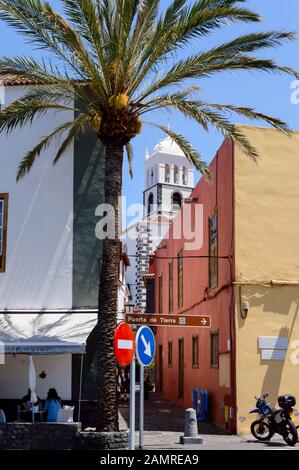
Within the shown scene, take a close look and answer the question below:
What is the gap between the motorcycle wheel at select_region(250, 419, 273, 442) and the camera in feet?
51.3

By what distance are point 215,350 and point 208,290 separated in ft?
6.22

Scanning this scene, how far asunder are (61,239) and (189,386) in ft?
31.5

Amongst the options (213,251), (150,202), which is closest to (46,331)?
(213,251)

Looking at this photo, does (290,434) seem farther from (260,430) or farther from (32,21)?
(32,21)

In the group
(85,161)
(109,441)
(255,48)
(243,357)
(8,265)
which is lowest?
(109,441)

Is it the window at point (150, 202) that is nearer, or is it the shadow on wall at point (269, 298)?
the shadow on wall at point (269, 298)

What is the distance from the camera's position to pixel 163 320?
14.2 meters

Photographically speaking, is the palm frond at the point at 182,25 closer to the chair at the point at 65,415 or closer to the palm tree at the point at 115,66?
the palm tree at the point at 115,66

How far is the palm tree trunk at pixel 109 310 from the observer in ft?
45.6

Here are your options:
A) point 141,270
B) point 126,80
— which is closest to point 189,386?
point 126,80

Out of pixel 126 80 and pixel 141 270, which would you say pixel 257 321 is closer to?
pixel 126 80

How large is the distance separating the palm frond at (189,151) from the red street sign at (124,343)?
4990mm

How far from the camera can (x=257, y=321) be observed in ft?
57.1

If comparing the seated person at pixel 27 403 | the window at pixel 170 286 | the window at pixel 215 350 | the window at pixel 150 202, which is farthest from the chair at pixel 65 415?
the window at pixel 150 202
